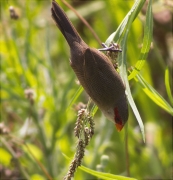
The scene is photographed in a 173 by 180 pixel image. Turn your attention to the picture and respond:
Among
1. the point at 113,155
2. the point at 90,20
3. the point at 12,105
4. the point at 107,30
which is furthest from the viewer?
the point at 90,20

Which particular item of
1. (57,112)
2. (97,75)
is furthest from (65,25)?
(57,112)

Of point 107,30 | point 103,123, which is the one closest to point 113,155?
point 103,123

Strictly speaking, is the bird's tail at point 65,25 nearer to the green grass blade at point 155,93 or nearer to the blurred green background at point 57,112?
the green grass blade at point 155,93

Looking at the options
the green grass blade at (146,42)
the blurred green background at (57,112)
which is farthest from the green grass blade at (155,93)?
the blurred green background at (57,112)

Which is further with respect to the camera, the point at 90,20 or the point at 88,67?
the point at 90,20

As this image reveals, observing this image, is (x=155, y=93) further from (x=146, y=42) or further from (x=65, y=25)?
(x=65, y=25)

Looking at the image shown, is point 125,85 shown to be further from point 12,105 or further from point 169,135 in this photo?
point 169,135

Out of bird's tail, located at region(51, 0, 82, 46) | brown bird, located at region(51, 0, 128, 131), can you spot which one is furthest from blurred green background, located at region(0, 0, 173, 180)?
bird's tail, located at region(51, 0, 82, 46)

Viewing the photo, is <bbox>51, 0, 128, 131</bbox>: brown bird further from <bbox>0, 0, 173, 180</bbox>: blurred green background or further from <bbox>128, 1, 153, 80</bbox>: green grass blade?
<bbox>0, 0, 173, 180</bbox>: blurred green background
